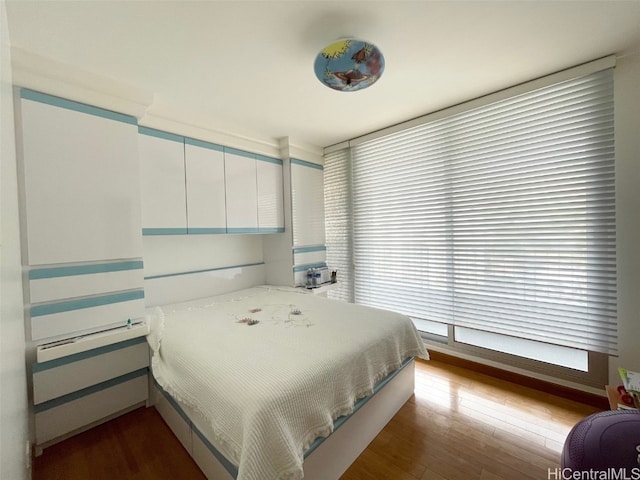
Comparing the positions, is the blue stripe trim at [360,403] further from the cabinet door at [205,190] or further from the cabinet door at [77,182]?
the cabinet door at [205,190]

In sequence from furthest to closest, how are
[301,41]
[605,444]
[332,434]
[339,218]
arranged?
[339,218], [301,41], [332,434], [605,444]

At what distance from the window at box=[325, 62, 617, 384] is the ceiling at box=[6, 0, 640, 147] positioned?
0.35 meters

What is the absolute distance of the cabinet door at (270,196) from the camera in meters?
2.92

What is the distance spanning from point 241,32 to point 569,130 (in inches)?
92.0

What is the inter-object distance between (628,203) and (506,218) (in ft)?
2.16

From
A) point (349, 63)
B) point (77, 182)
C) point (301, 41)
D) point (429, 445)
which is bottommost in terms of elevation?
point (429, 445)

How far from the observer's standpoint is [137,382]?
1.93 meters

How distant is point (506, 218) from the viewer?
83.4 inches

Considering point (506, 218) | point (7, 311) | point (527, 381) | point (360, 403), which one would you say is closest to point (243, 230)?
point (360, 403)

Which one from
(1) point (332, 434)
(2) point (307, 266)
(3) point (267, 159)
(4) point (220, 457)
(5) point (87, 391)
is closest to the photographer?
(4) point (220, 457)

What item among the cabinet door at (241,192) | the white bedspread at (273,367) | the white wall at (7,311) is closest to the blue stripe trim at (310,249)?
the cabinet door at (241,192)

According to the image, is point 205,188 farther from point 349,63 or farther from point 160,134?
point 349,63

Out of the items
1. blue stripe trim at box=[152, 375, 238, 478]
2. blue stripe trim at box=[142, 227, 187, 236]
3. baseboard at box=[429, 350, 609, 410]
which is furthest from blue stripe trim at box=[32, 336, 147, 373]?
baseboard at box=[429, 350, 609, 410]

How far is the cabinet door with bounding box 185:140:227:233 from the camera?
7.74 ft
